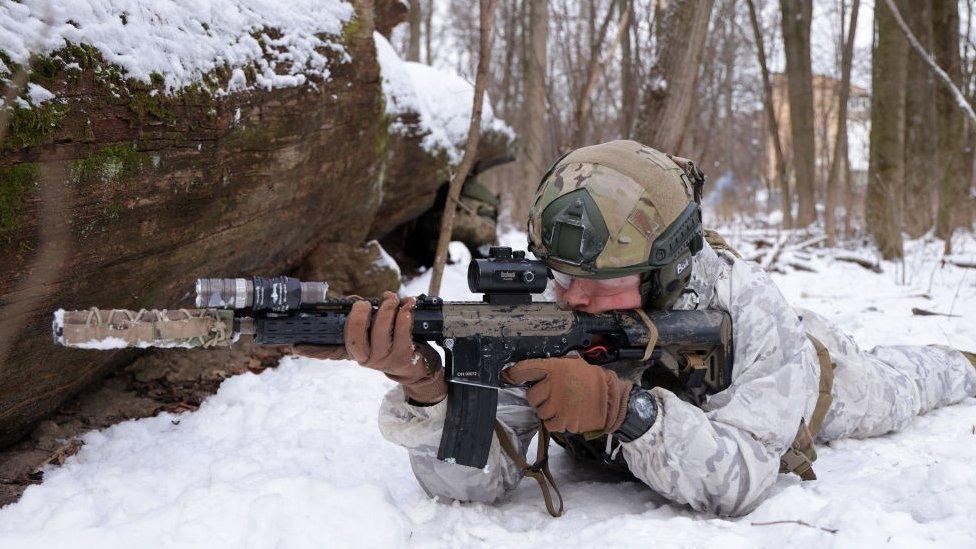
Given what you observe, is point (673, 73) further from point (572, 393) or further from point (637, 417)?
point (572, 393)

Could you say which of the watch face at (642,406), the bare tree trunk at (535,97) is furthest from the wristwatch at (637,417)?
the bare tree trunk at (535,97)

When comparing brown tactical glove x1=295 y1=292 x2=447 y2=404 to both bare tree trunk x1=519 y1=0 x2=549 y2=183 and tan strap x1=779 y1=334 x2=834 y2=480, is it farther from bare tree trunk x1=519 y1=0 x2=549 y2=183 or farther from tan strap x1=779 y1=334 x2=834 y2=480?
bare tree trunk x1=519 y1=0 x2=549 y2=183

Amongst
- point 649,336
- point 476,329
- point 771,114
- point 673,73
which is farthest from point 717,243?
point 771,114

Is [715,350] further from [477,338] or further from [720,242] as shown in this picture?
[477,338]

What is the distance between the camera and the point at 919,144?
1121cm

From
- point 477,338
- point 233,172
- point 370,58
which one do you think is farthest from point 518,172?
point 477,338

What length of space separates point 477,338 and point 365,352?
0.41 m

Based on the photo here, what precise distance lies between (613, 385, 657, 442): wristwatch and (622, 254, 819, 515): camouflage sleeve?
0.03 m

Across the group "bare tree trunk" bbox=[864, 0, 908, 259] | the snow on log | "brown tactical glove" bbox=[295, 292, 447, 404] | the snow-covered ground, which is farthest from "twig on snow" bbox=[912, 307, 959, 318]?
"brown tactical glove" bbox=[295, 292, 447, 404]

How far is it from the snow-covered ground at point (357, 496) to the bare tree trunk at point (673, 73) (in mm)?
2935

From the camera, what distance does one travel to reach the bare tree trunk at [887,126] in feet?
29.2

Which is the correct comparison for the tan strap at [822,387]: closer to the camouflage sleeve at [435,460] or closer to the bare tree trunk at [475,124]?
the camouflage sleeve at [435,460]

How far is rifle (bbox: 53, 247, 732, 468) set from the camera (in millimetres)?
1946

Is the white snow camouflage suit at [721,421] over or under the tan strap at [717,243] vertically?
under
